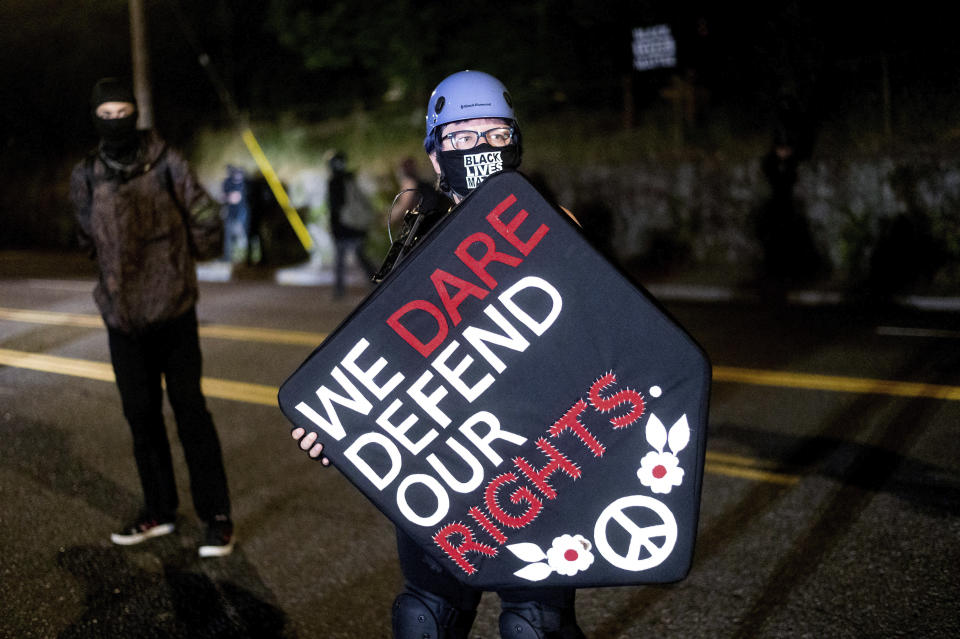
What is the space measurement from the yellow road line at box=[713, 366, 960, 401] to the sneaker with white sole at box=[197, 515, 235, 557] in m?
4.13

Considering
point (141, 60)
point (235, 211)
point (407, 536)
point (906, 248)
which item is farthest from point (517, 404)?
point (235, 211)

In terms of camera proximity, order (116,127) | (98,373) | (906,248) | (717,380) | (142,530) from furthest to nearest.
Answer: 1. (906,248)
2. (98,373)
3. (717,380)
4. (142,530)
5. (116,127)

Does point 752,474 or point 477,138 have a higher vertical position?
point 477,138

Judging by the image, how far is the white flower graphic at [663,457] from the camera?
1862mm

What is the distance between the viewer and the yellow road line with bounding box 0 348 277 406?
22.2 ft

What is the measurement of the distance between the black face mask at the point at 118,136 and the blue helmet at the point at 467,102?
1847mm

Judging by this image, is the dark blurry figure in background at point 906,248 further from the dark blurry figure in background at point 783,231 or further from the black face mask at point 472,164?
the black face mask at point 472,164

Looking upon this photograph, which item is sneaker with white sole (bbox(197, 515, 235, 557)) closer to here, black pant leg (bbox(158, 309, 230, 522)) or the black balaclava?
black pant leg (bbox(158, 309, 230, 522))

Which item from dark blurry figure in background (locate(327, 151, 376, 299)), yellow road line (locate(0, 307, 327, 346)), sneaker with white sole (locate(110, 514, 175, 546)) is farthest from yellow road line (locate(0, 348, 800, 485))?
dark blurry figure in background (locate(327, 151, 376, 299))

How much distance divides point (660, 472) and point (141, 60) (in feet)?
50.9

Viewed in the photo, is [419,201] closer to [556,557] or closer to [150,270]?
[556,557]

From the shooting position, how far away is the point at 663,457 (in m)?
1.88

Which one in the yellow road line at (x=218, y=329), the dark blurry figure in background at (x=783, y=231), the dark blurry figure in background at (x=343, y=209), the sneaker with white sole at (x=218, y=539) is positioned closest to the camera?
the sneaker with white sole at (x=218, y=539)

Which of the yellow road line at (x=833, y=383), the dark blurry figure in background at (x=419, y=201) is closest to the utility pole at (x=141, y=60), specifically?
the yellow road line at (x=833, y=383)
